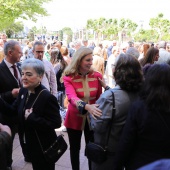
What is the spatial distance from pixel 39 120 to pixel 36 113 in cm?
9

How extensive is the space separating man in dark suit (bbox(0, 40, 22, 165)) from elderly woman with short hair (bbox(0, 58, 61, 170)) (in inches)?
22.8

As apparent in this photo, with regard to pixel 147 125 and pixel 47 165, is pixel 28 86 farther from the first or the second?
pixel 147 125

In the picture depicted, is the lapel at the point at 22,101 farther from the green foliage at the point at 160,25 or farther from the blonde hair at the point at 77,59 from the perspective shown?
the green foliage at the point at 160,25

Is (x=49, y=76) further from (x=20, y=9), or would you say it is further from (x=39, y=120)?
(x=20, y=9)

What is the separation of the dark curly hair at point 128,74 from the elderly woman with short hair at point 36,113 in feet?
2.40

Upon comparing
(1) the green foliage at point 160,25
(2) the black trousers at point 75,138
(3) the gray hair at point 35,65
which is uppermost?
(1) the green foliage at point 160,25

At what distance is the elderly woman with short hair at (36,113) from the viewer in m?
2.18

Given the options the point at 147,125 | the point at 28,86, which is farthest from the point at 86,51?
the point at 147,125

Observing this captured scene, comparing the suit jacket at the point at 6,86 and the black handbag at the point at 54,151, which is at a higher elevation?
the suit jacket at the point at 6,86

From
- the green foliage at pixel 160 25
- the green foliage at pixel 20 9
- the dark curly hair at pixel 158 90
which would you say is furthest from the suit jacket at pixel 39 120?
the green foliage at pixel 160 25

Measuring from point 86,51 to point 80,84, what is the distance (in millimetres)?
388

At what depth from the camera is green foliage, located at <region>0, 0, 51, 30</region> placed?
17172 mm

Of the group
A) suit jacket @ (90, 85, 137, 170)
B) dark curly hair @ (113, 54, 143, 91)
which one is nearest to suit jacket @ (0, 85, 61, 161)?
suit jacket @ (90, 85, 137, 170)

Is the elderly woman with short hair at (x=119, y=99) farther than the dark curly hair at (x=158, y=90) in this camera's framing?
Yes
